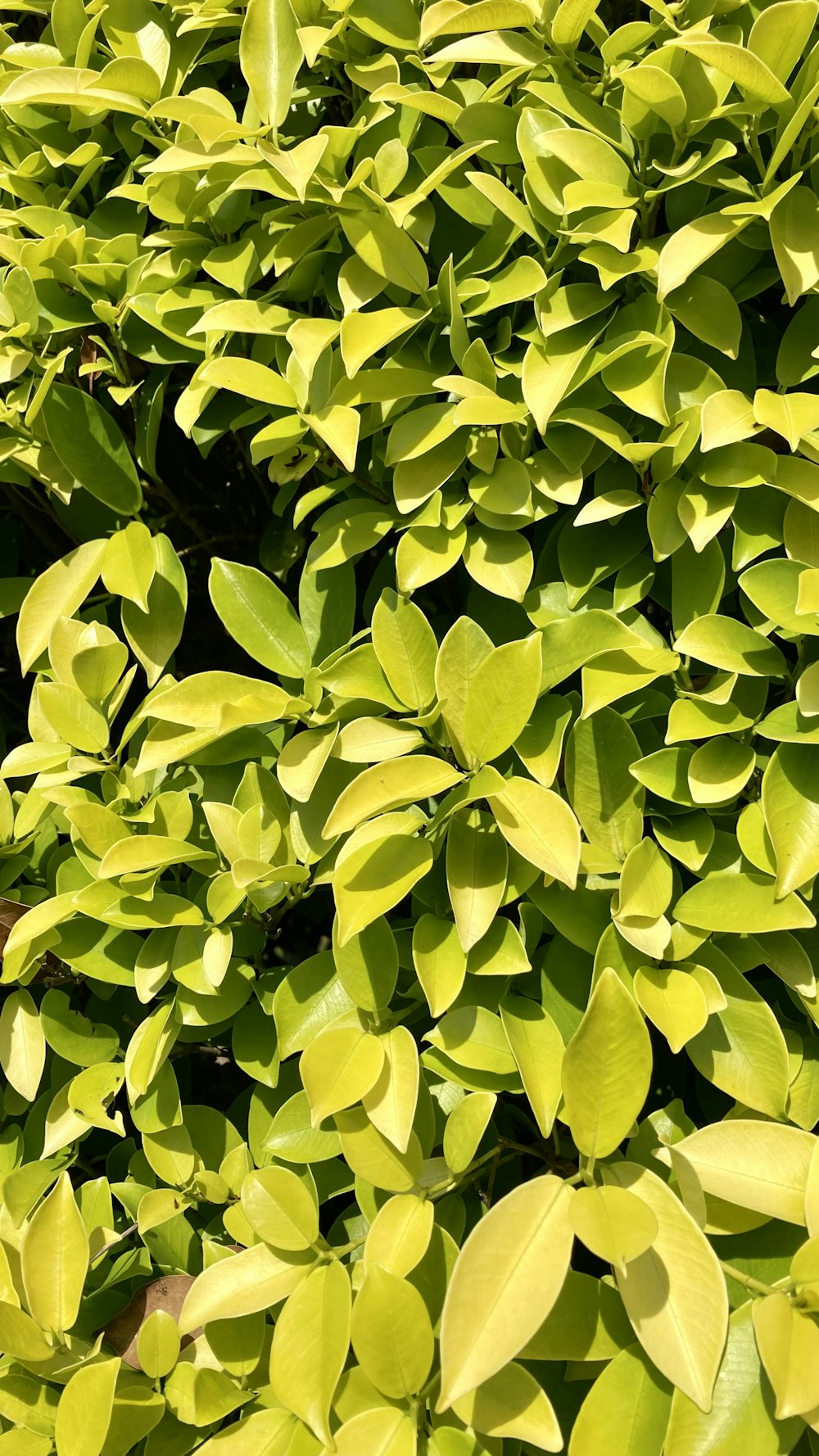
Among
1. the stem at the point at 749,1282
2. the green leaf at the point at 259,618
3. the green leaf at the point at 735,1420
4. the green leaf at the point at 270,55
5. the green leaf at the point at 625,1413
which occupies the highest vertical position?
the green leaf at the point at 270,55

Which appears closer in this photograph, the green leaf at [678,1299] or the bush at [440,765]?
the green leaf at [678,1299]

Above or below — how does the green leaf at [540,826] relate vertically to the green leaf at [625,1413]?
above

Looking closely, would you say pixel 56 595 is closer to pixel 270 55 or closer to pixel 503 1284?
pixel 270 55

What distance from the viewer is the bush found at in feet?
3.12

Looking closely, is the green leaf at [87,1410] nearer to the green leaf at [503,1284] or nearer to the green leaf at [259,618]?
the green leaf at [503,1284]

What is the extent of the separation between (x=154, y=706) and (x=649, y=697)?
0.52 meters

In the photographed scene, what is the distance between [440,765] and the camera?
1.01 metres

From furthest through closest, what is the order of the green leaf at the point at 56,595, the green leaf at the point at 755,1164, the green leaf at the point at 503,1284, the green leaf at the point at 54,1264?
the green leaf at the point at 56,595 → the green leaf at the point at 54,1264 → the green leaf at the point at 755,1164 → the green leaf at the point at 503,1284

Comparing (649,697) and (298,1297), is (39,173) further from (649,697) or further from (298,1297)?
(298,1297)

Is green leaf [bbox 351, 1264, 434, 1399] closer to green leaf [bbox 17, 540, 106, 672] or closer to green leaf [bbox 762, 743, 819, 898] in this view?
green leaf [bbox 762, 743, 819, 898]

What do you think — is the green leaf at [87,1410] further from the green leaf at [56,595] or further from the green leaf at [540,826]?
the green leaf at [56,595]

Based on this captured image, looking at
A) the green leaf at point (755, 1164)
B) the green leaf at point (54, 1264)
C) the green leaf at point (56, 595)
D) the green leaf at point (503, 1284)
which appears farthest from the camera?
the green leaf at point (56, 595)

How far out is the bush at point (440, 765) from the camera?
37.4 inches

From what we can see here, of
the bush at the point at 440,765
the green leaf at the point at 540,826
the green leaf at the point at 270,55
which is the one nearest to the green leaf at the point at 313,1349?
the bush at the point at 440,765
